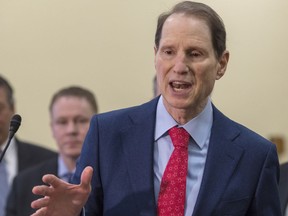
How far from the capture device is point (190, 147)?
238 centimetres

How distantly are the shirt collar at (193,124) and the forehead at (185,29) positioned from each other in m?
0.24

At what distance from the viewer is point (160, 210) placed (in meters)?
2.25

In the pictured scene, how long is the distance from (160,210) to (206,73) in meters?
0.46

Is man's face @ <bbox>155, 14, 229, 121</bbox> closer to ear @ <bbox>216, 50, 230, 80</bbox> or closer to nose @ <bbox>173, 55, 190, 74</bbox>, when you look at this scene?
nose @ <bbox>173, 55, 190, 74</bbox>

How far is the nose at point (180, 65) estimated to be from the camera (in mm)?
2281

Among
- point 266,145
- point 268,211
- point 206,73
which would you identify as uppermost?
point 206,73

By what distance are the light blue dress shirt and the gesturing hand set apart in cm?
26

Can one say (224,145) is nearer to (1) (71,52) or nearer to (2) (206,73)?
(2) (206,73)

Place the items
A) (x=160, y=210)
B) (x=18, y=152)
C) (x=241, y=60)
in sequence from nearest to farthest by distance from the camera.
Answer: (x=160, y=210) < (x=18, y=152) < (x=241, y=60)

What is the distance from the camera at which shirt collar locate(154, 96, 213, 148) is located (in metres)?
2.38

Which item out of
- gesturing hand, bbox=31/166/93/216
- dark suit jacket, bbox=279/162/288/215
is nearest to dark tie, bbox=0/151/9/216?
dark suit jacket, bbox=279/162/288/215

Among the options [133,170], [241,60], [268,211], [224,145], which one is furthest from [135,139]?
[241,60]

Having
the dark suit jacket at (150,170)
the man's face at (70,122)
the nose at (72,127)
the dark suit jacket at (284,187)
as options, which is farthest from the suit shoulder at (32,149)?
the dark suit jacket at (150,170)

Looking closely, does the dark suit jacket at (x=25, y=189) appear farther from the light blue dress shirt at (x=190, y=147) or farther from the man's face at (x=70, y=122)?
the light blue dress shirt at (x=190, y=147)
